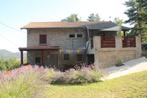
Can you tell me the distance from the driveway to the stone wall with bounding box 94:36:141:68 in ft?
2.59

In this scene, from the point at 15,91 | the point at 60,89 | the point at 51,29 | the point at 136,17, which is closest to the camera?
the point at 15,91

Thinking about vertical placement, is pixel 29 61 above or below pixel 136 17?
below

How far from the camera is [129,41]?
25.8 meters

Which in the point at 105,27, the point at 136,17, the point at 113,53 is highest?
the point at 136,17

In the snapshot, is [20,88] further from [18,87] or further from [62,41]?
[62,41]

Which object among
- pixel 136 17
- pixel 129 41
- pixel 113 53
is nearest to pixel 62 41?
pixel 113 53

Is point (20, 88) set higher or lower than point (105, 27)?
lower

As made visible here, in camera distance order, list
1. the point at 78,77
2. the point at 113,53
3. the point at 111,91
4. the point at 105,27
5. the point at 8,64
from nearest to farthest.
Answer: the point at 111,91, the point at 78,77, the point at 113,53, the point at 8,64, the point at 105,27

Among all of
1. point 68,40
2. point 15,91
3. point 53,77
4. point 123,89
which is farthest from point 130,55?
point 15,91

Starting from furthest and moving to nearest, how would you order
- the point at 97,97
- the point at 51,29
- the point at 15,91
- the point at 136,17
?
the point at 136,17
the point at 51,29
the point at 97,97
the point at 15,91

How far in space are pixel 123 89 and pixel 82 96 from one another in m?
2.20

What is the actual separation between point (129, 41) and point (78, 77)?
9.86 metres

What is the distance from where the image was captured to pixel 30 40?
29.4 m

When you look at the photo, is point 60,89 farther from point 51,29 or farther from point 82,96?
point 51,29
